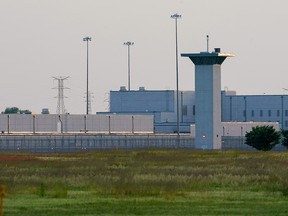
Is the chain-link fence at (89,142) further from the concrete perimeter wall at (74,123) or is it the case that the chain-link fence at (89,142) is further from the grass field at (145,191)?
the grass field at (145,191)

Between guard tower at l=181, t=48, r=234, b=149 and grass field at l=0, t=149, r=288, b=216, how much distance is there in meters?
64.1

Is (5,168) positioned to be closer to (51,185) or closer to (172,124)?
(51,185)

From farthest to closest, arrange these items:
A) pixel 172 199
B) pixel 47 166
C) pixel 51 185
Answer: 1. pixel 47 166
2. pixel 51 185
3. pixel 172 199

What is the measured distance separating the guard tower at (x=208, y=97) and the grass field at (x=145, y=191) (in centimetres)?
6405

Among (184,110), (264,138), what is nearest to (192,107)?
(184,110)

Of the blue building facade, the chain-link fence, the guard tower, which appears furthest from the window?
the guard tower

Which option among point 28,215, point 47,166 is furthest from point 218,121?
point 28,215

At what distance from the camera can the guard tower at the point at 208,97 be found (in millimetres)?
130125

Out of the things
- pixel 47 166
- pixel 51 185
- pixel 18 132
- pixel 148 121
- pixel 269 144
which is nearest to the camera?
pixel 51 185

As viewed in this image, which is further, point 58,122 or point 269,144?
point 58,122

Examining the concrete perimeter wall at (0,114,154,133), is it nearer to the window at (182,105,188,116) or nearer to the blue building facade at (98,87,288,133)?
the blue building facade at (98,87,288,133)

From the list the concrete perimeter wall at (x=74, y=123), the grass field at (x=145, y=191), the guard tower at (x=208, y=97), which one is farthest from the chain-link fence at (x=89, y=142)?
the grass field at (x=145, y=191)

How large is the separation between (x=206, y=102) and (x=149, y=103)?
58.2 meters

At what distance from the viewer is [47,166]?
69312mm
